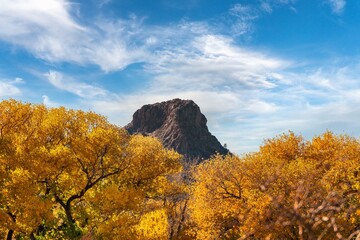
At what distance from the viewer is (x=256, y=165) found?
4478cm

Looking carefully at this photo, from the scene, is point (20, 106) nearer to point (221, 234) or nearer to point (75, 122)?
point (75, 122)

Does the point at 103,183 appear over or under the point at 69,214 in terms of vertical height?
over

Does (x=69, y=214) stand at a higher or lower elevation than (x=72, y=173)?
lower

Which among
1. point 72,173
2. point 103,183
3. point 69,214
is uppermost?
point 72,173

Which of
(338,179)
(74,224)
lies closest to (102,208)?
(74,224)

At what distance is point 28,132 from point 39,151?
5568mm

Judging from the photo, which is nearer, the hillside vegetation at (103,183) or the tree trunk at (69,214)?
the hillside vegetation at (103,183)

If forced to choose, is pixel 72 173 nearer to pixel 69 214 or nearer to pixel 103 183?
pixel 69 214

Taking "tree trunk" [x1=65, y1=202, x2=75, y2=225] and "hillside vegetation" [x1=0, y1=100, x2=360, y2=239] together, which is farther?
"tree trunk" [x1=65, y1=202, x2=75, y2=225]

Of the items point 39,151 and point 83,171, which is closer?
point 39,151

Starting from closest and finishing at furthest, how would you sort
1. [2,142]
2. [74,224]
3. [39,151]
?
[2,142]
[39,151]
[74,224]

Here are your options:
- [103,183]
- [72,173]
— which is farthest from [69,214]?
[103,183]

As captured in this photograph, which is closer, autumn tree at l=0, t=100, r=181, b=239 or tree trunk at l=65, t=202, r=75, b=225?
autumn tree at l=0, t=100, r=181, b=239

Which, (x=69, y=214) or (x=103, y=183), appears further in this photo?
(x=103, y=183)
